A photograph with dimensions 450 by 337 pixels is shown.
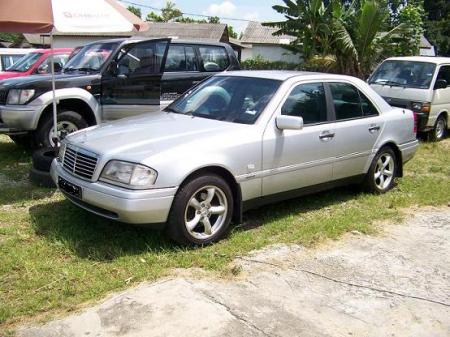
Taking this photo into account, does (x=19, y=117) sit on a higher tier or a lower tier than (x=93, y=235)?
higher

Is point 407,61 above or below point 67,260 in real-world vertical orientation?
above

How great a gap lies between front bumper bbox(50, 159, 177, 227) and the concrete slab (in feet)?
2.00

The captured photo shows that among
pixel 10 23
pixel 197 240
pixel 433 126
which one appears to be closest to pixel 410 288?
pixel 197 240

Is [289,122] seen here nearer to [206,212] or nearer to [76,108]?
[206,212]

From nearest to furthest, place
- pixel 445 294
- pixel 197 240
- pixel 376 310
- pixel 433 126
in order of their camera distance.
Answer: pixel 376 310 → pixel 445 294 → pixel 197 240 → pixel 433 126

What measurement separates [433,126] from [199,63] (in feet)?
16.9

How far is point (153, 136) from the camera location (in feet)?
15.9

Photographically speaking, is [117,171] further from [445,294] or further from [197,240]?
[445,294]

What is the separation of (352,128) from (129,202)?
295cm

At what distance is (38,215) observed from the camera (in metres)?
5.46

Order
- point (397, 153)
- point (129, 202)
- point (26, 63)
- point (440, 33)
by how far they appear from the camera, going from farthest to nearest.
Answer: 1. point (440, 33)
2. point (26, 63)
3. point (397, 153)
4. point (129, 202)

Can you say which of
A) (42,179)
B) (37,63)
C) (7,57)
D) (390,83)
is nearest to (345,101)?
(42,179)

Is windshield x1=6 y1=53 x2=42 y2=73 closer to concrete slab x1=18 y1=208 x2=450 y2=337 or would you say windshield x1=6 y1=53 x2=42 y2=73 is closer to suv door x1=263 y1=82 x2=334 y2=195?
suv door x1=263 y1=82 x2=334 y2=195

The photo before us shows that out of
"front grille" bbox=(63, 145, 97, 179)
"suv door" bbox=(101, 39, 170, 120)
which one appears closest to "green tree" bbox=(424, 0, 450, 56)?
"suv door" bbox=(101, 39, 170, 120)
